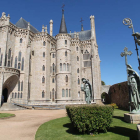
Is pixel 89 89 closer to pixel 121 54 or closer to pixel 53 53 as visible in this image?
pixel 121 54

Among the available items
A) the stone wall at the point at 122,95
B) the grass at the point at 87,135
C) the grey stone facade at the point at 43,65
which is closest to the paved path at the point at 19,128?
the grass at the point at 87,135

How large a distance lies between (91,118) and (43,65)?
93.4 ft

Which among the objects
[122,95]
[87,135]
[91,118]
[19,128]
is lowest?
[19,128]

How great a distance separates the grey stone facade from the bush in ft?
72.3

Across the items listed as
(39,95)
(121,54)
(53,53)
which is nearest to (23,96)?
(39,95)

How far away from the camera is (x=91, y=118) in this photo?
21.1ft

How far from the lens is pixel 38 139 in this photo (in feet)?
21.2

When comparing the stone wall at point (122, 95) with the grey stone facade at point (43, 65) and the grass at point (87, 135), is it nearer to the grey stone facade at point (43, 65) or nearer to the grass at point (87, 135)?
the grey stone facade at point (43, 65)

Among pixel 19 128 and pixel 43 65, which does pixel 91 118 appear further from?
pixel 43 65

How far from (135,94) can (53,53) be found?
29139 millimetres

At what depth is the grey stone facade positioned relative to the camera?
27.9m

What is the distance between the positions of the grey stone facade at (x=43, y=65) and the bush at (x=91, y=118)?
867 inches

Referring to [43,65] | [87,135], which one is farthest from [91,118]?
[43,65]

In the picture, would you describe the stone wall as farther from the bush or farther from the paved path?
the bush
